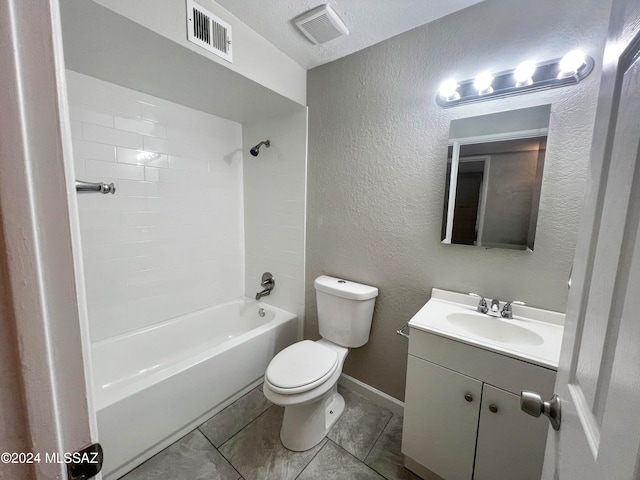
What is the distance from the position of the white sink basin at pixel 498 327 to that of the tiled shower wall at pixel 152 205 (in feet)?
5.74

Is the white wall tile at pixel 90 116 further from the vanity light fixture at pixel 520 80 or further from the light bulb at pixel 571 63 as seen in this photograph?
the light bulb at pixel 571 63

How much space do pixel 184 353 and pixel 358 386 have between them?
4.51 feet

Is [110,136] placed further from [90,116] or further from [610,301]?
[610,301]

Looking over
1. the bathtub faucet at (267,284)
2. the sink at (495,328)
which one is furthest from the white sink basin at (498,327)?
the bathtub faucet at (267,284)

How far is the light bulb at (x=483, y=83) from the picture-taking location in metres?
1.22

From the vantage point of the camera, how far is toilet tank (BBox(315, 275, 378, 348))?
161cm

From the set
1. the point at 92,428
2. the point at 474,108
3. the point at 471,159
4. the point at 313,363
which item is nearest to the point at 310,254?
the point at 313,363

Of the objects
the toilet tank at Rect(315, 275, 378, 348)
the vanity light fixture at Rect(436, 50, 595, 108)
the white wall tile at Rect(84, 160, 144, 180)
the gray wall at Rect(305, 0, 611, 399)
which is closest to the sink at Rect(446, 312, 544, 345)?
the gray wall at Rect(305, 0, 611, 399)

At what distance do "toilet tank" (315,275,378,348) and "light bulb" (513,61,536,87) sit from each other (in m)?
1.26

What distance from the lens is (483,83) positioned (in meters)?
1.23

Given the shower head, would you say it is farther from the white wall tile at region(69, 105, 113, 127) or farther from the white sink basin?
the white sink basin

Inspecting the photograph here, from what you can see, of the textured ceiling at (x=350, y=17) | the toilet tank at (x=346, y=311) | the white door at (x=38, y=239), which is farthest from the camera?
the toilet tank at (x=346, y=311)

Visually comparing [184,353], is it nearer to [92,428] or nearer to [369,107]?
[92,428]

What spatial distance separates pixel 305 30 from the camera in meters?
1.42
